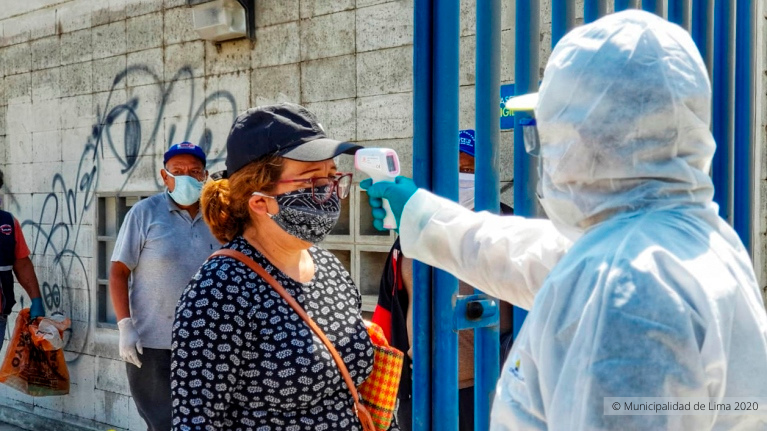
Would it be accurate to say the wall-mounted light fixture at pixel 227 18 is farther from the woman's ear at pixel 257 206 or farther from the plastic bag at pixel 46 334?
the woman's ear at pixel 257 206

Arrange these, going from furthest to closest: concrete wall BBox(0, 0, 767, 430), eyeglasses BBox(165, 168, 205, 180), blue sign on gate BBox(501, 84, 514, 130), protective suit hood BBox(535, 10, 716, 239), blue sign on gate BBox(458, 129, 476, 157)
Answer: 1. concrete wall BBox(0, 0, 767, 430)
2. eyeglasses BBox(165, 168, 205, 180)
3. blue sign on gate BBox(501, 84, 514, 130)
4. blue sign on gate BBox(458, 129, 476, 157)
5. protective suit hood BBox(535, 10, 716, 239)

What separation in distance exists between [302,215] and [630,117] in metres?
1.11

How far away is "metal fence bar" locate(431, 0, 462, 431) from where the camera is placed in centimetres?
179

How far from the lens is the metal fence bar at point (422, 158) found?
70.8 inches

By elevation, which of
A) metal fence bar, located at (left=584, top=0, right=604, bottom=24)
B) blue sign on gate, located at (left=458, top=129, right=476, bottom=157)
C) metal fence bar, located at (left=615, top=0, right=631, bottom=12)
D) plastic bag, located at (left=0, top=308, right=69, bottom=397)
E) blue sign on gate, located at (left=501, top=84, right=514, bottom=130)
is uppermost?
metal fence bar, located at (left=615, top=0, right=631, bottom=12)

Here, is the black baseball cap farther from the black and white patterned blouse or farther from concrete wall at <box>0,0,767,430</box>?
concrete wall at <box>0,0,767,430</box>

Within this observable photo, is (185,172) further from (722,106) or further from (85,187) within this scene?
(722,106)

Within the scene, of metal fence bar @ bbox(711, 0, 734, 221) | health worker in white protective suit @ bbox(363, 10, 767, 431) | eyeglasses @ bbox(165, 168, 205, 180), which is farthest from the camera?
eyeglasses @ bbox(165, 168, 205, 180)

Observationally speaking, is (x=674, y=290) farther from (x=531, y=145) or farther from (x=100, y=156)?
(x=100, y=156)

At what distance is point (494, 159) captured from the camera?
1939 mm

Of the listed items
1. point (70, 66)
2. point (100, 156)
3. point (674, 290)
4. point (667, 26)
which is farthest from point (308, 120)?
point (70, 66)

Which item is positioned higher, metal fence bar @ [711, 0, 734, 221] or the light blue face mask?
metal fence bar @ [711, 0, 734, 221]

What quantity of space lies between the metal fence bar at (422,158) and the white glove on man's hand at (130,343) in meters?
2.68

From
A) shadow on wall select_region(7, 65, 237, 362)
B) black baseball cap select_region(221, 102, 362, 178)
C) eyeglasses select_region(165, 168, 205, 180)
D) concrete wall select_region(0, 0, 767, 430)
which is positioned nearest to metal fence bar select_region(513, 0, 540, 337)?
black baseball cap select_region(221, 102, 362, 178)
